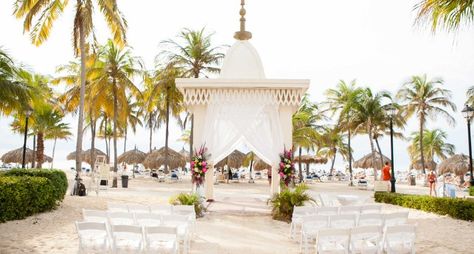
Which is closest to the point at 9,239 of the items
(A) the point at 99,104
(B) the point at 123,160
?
(A) the point at 99,104

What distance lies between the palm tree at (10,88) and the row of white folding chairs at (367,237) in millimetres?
13956

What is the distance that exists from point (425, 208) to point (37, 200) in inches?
470

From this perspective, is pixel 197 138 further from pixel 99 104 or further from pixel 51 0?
pixel 99 104

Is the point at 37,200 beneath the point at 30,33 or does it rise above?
beneath

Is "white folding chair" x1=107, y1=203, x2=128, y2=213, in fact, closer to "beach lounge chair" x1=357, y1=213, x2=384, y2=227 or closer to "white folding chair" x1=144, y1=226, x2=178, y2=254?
"white folding chair" x1=144, y1=226, x2=178, y2=254

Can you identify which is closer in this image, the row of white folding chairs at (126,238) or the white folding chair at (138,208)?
the row of white folding chairs at (126,238)

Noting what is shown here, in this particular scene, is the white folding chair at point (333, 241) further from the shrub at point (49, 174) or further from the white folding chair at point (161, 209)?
the shrub at point (49, 174)

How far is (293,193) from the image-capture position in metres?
10.6

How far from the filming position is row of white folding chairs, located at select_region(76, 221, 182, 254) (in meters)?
5.21

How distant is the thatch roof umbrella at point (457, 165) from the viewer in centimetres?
3216

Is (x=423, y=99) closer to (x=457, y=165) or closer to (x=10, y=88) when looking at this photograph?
(x=457, y=165)

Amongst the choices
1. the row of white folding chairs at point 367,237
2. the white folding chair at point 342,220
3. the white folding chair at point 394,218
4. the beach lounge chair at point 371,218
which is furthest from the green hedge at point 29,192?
the white folding chair at point 394,218

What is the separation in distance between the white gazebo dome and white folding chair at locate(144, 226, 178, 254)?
26.9 ft

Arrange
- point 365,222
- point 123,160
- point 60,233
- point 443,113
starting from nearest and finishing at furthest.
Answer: point 365,222 → point 60,233 → point 443,113 → point 123,160
